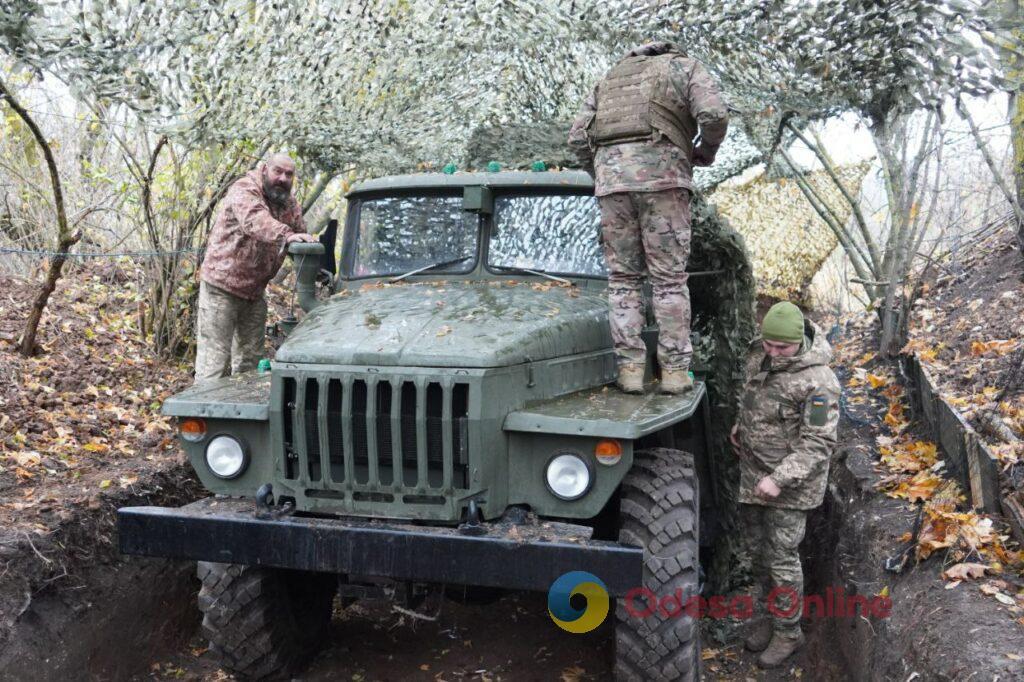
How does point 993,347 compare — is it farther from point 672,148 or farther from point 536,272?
point 536,272

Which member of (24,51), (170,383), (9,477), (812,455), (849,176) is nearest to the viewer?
(812,455)

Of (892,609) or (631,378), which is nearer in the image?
(892,609)

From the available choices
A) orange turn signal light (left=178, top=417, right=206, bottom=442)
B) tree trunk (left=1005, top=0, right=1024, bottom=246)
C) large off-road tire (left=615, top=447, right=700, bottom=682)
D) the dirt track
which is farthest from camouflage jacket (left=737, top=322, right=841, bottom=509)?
orange turn signal light (left=178, top=417, right=206, bottom=442)

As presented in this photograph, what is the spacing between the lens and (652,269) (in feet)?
14.0

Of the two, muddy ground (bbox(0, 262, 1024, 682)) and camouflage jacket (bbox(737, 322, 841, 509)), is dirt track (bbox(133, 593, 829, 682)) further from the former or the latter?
camouflage jacket (bbox(737, 322, 841, 509))

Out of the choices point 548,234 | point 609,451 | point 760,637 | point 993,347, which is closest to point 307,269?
point 548,234

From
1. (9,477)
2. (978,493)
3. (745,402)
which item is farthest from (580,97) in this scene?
(9,477)

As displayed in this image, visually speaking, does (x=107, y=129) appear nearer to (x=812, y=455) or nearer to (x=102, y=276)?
(x=102, y=276)

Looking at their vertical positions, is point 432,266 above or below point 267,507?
above

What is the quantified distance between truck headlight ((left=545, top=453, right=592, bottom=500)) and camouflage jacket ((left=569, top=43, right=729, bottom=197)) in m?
Answer: 1.46

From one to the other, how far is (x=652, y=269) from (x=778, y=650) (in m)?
2.09

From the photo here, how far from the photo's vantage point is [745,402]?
4.80m

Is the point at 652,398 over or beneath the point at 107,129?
beneath

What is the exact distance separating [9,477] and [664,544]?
11.7 feet
